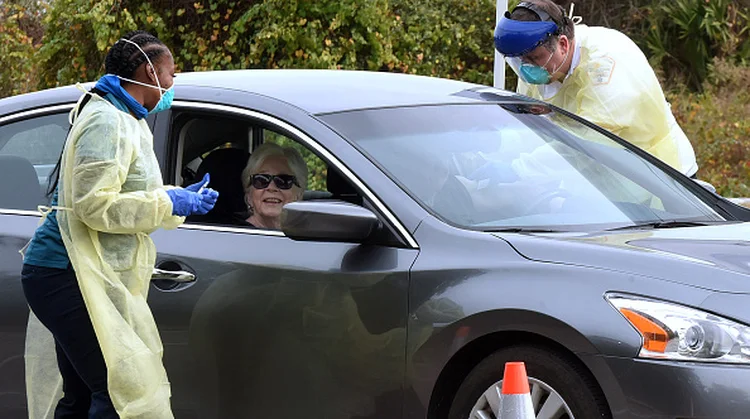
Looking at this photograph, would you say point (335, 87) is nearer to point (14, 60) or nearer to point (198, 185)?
point (198, 185)

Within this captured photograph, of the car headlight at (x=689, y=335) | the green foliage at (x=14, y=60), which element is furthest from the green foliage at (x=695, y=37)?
the car headlight at (x=689, y=335)

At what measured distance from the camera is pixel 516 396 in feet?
11.9

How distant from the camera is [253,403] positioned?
15.6 feet

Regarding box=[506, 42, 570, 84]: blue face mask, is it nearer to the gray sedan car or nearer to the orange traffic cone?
the gray sedan car

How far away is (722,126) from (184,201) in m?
10.0

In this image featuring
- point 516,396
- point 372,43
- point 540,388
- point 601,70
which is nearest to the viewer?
point 516,396

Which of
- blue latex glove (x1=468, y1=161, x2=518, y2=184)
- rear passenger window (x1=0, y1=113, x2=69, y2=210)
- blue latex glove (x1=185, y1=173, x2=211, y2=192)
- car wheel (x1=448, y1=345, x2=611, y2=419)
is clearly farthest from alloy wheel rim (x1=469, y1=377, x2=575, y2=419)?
rear passenger window (x1=0, y1=113, x2=69, y2=210)

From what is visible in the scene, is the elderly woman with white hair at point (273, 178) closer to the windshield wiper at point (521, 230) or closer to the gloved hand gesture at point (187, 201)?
the gloved hand gesture at point (187, 201)

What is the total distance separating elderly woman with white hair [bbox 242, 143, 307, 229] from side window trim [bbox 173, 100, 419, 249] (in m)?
0.33

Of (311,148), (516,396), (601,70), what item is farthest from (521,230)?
(601,70)

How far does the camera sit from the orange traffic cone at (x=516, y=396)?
362 centimetres

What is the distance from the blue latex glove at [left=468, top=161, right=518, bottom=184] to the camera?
4832 millimetres

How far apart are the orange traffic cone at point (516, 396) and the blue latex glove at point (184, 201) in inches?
52.6

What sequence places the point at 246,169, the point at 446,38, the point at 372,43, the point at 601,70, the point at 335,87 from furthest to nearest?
the point at 446,38 < the point at 372,43 < the point at 601,70 < the point at 246,169 < the point at 335,87
